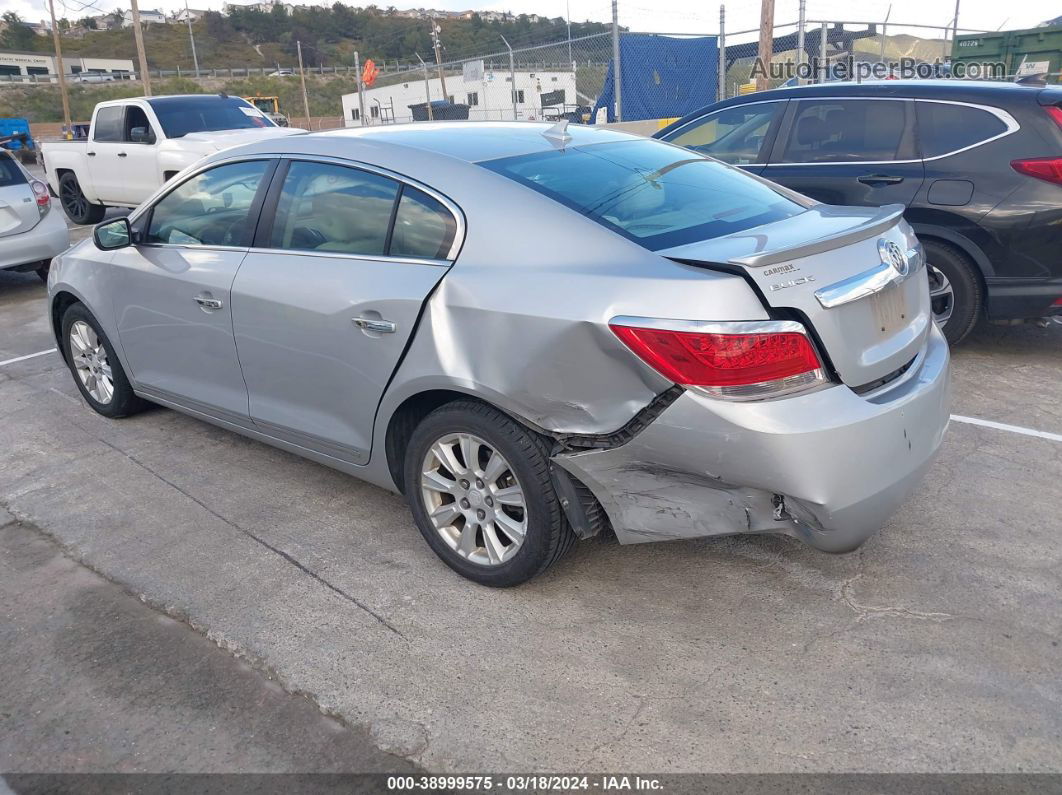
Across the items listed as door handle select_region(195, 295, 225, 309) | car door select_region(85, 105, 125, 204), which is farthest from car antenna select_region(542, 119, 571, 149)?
car door select_region(85, 105, 125, 204)

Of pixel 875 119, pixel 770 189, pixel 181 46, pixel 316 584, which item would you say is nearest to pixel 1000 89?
pixel 875 119

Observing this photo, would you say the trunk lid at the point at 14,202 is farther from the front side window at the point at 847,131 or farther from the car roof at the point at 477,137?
the front side window at the point at 847,131

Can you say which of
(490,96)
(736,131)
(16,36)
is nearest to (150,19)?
(16,36)

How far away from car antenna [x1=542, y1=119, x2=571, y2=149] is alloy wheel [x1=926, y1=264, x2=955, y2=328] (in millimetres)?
2932

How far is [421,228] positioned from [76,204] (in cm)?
1263

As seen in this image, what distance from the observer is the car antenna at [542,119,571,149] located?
3.68m

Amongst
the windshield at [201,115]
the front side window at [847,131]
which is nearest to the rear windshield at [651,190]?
the front side window at [847,131]

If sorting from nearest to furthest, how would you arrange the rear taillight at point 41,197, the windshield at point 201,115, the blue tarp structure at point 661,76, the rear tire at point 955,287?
the rear tire at point 955,287 < the rear taillight at point 41,197 < the windshield at point 201,115 < the blue tarp structure at point 661,76

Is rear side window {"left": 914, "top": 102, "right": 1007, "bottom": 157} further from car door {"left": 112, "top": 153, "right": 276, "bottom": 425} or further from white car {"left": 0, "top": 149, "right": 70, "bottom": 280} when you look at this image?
white car {"left": 0, "top": 149, "right": 70, "bottom": 280}

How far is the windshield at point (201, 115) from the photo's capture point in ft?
38.0

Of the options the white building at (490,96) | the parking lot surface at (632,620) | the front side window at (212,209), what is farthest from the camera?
the white building at (490,96)

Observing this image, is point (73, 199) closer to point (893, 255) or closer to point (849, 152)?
point (849, 152)

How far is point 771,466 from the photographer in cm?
260

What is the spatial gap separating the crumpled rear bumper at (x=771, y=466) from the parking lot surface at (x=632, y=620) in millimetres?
397
